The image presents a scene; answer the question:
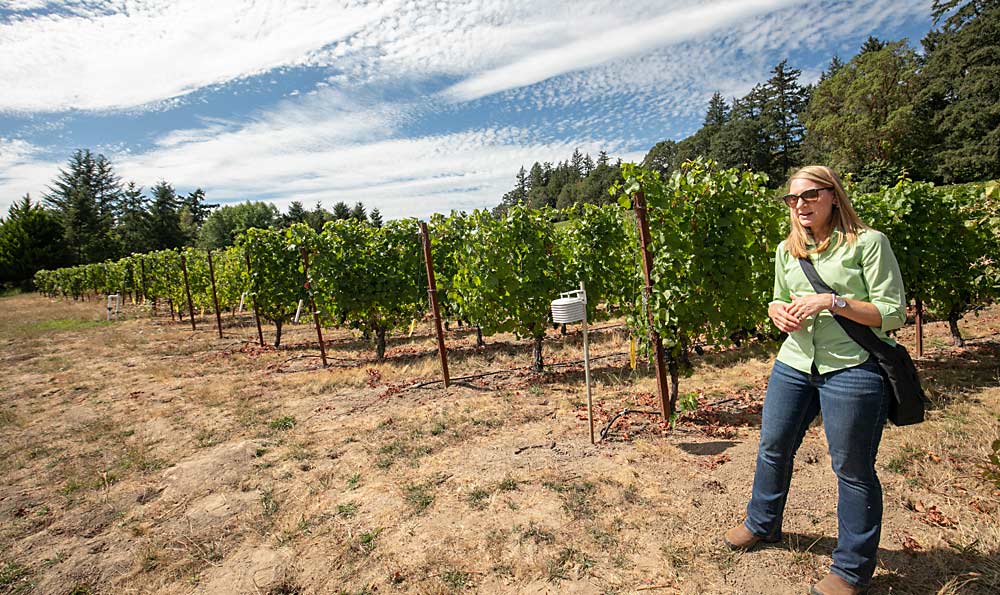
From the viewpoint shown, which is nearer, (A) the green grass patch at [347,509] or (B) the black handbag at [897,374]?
(B) the black handbag at [897,374]

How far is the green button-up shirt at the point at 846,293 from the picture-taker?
2.05m

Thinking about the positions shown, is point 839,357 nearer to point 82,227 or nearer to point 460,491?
point 460,491

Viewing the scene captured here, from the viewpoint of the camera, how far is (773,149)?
197 feet

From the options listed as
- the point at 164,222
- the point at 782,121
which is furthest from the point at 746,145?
the point at 164,222

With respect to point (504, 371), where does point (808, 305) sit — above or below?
above

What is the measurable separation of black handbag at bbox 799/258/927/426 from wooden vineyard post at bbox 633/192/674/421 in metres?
2.49

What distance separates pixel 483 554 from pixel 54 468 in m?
5.39

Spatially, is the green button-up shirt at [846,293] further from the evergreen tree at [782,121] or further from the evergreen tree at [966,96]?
the evergreen tree at [782,121]

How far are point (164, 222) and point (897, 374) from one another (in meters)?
73.4

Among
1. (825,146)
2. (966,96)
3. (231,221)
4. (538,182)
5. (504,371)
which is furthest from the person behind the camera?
(538,182)

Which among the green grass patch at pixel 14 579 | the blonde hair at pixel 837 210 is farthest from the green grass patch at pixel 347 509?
the blonde hair at pixel 837 210

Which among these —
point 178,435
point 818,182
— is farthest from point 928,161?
point 178,435

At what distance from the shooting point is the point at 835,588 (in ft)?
7.48

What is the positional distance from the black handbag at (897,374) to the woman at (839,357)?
0.12ft
